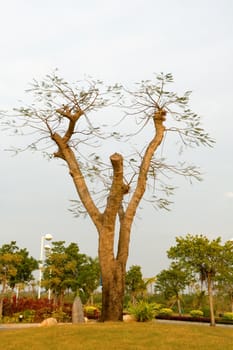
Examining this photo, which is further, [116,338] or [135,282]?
[135,282]

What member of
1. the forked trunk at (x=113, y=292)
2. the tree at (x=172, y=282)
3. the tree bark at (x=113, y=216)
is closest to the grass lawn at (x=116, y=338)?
the forked trunk at (x=113, y=292)

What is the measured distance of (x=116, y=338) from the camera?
22.6 feet

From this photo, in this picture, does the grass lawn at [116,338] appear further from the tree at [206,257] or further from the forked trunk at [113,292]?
the tree at [206,257]

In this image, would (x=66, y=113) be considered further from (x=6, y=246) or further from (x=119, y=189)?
(x=6, y=246)

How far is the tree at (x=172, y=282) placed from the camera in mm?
28797

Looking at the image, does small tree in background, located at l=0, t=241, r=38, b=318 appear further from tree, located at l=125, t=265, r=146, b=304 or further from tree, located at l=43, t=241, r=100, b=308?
tree, located at l=125, t=265, r=146, b=304

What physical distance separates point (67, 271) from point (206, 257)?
30.0 ft

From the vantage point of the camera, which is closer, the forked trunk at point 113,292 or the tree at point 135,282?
the forked trunk at point 113,292

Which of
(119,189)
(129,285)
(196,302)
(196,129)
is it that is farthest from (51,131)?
(196,302)

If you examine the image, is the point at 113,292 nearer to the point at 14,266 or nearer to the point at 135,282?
the point at 14,266

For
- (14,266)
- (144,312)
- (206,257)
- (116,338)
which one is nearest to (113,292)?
(144,312)

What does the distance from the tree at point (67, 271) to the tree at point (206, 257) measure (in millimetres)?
7626

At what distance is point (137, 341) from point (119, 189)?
374cm

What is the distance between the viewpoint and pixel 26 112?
10.8 metres
